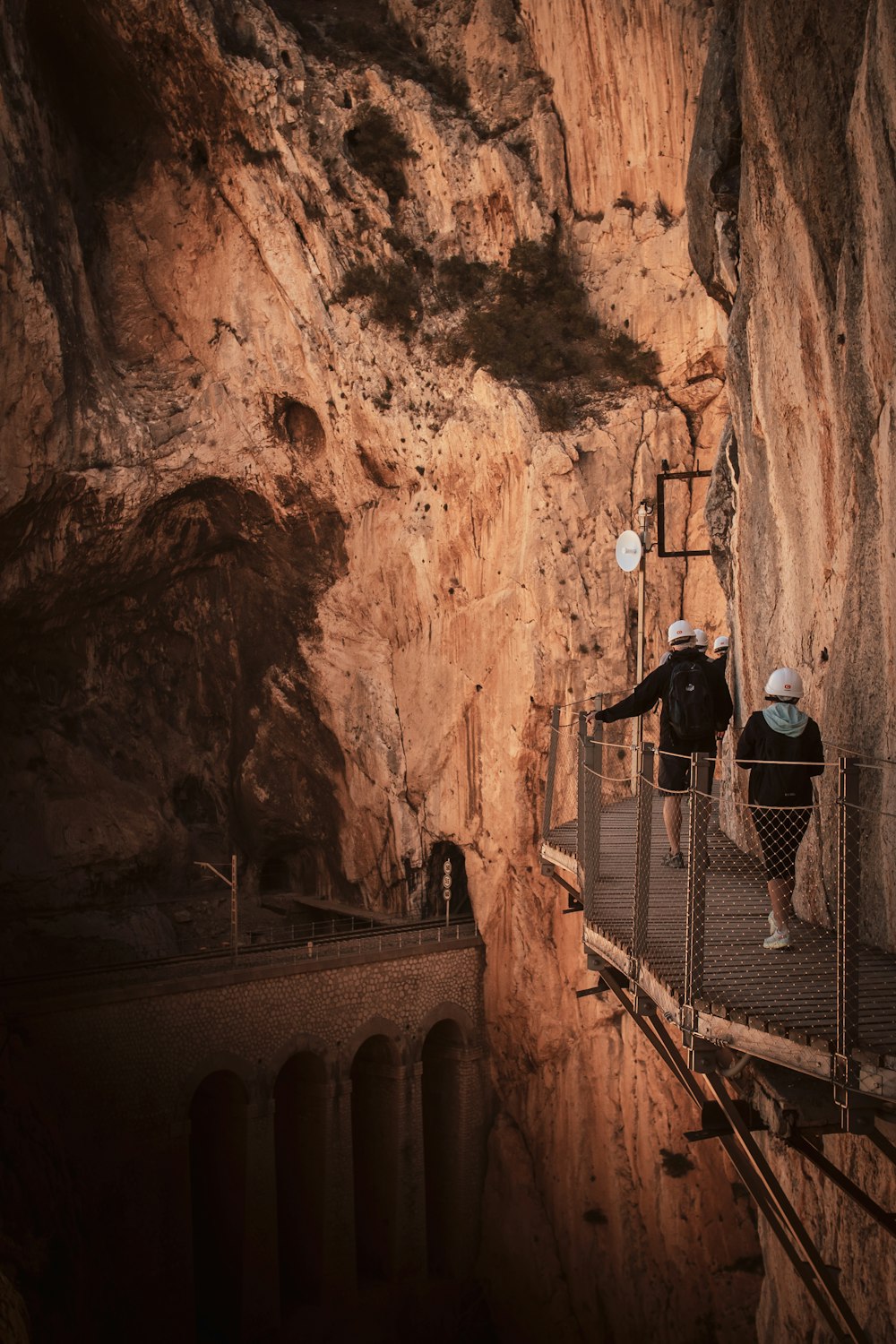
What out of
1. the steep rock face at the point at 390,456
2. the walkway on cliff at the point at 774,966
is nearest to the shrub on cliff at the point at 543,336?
the steep rock face at the point at 390,456

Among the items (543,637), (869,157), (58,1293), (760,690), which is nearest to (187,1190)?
(58,1293)

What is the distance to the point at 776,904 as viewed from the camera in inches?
291

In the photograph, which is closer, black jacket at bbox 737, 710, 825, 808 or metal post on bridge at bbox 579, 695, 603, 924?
black jacket at bbox 737, 710, 825, 808

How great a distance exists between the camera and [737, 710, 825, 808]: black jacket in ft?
24.3

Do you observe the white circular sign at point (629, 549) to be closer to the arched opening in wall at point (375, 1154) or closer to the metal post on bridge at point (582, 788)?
the metal post on bridge at point (582, 788)

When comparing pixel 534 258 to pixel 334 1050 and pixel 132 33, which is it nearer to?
pixel 132 33

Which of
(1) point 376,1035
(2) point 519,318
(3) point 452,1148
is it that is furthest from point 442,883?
(2) point 519,318

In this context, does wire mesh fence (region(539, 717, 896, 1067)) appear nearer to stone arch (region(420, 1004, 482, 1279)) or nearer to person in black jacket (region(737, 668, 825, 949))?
person in black jacket (region(737, 668, 825, 949))

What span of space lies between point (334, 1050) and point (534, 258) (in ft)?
49.3

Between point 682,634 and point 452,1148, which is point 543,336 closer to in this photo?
point 682,634

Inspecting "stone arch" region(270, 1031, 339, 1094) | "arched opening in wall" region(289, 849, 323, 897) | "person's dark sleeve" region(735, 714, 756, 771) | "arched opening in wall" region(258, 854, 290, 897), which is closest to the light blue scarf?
"person's dark sleeve" region(735, 714, 756, 771)

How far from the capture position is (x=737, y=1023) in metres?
6.12

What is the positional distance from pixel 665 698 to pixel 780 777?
2506mm

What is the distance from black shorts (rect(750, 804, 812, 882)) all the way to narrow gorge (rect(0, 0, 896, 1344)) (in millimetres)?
15482
